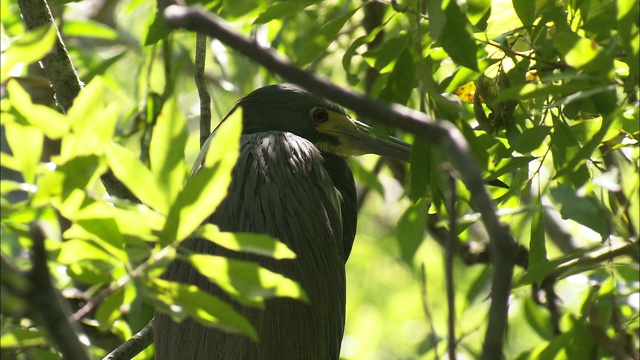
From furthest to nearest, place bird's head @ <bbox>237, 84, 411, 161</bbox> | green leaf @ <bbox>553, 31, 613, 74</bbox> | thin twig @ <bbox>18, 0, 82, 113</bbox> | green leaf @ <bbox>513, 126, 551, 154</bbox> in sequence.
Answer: bird's head @ <bbox>237, 84, 411, 161</bbox> → thin twig @ <bbox>18, 0, 82, 113</bbox> → green leaf @ <bbox>513, 126, 551, 154</bbox> → green leaf @ <bbox>553, 31, 613, 74</bbox>

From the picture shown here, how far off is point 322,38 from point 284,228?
2.06ft

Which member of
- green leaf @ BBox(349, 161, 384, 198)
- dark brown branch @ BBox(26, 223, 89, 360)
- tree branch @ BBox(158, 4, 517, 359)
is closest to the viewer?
dark brown branch @ BBox(26, 223, 89, 360)

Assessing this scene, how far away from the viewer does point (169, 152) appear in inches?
56.4

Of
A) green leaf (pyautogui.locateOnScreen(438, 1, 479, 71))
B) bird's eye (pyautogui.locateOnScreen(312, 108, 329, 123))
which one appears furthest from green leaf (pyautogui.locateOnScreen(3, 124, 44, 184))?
bird's eye (pyautogui.locateOnScreen(312, 108, 329, 123))

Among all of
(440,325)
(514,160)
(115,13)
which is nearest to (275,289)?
A: (514,160)

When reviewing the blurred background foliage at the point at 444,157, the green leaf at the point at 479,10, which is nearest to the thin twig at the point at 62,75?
the blurred background foliage at the point at 444,157

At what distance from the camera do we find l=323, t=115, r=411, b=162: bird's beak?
3193 mm

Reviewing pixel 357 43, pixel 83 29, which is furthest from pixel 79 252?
pixel 83 29

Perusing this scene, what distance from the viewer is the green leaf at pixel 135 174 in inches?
56.2

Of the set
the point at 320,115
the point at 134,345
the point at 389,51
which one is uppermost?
the point at 320,115

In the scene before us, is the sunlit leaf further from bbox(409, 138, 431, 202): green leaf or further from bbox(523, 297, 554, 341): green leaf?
bbox(523, 297, 554, 341): green leaf

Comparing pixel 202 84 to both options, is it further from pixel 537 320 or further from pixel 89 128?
pixel 89 128

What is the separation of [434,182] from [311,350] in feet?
2.53

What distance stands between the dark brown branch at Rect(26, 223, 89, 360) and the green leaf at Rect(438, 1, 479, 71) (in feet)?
3.14
